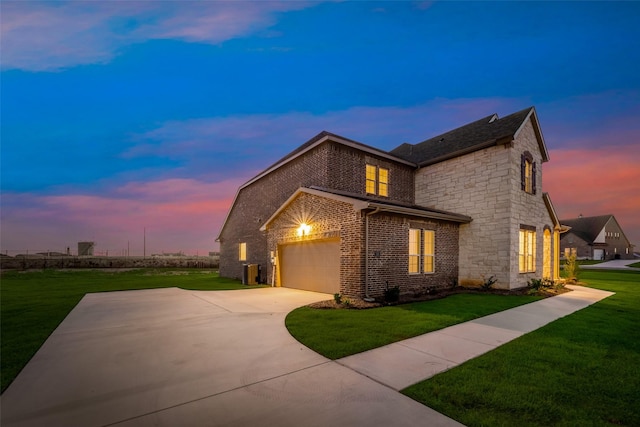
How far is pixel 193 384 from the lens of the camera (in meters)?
3.82

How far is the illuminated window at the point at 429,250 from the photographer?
12.6 metres

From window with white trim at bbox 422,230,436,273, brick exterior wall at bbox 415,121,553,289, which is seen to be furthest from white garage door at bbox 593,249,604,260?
window with white trim at bbox 422,230,436,273

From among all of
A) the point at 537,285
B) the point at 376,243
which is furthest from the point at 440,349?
the point at 537,285

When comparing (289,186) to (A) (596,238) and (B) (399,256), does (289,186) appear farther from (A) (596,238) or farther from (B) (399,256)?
(A) (596,238)

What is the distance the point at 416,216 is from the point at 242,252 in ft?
44.9

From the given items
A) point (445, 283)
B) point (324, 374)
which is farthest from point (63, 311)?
point (445, 283)

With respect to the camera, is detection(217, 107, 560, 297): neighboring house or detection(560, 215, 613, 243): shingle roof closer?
detection(217, 107, 560, 297): neighboring house

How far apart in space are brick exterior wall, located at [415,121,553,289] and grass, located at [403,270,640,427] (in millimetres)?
7199

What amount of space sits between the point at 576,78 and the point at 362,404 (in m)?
27.3

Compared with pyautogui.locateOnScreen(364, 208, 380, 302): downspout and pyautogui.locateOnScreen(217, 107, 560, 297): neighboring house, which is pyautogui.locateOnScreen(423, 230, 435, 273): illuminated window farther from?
pyautogui.locateOnScreen(364, 208, 380, 302): downspout

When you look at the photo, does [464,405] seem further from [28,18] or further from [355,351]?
[28,18]

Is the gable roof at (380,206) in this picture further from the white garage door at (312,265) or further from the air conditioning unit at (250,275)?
the air conditioning unit at (250,275)

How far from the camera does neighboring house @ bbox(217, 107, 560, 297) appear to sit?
425 inches

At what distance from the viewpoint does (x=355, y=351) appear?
502cm
